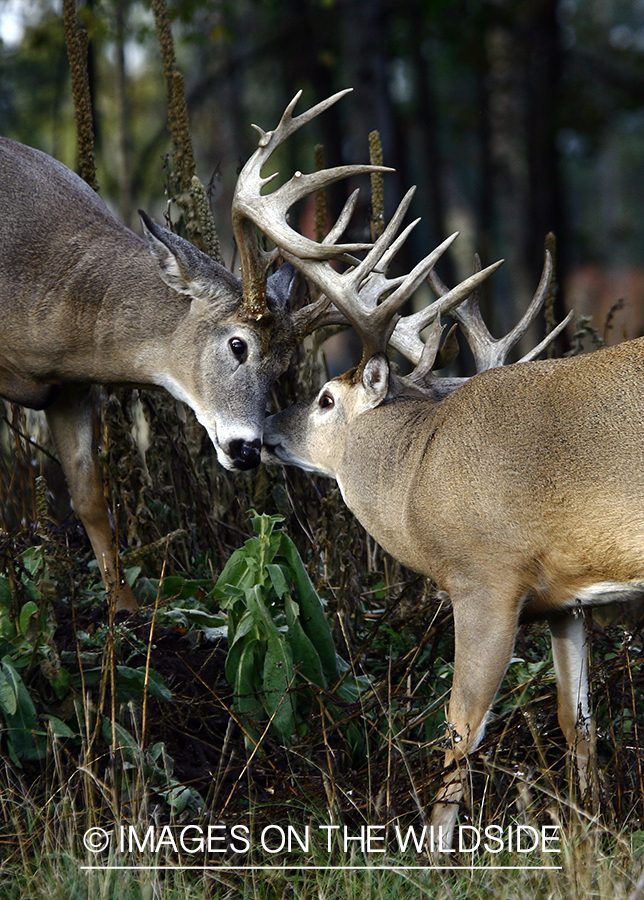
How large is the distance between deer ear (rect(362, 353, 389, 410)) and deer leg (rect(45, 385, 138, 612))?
1405mm

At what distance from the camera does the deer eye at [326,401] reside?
4723 mm

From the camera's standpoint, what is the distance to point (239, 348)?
4949mm

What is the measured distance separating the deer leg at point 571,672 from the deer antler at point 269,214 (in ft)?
5.70

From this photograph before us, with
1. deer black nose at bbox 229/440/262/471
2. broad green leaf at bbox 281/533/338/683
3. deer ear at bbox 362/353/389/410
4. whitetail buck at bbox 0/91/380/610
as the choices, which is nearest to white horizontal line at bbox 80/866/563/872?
broad green leaf at bbox 281/533/338/683

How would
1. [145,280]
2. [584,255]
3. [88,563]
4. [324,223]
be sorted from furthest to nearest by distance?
[584,255] → [324,223] → [88,563] → [145,280]

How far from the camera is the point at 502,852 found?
3.54 metres

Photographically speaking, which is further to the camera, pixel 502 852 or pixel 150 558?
pixel 150 558

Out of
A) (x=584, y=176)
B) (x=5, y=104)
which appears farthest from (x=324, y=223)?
(x=584, y=176)

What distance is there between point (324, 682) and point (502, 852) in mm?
1011

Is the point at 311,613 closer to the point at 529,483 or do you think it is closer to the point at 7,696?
the point at 529,483

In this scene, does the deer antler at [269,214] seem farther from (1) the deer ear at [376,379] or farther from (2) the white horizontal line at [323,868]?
(2) the white horizontal line at [323,868]

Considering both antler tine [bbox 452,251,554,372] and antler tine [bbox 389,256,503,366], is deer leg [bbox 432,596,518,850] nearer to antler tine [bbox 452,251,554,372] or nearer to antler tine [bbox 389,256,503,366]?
antler tine [bbox 389,256,503,366]

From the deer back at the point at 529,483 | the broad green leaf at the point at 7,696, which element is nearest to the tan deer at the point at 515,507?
the deer back at the point at 529,483

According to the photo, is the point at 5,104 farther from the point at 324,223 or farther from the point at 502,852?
the point at 502,852
